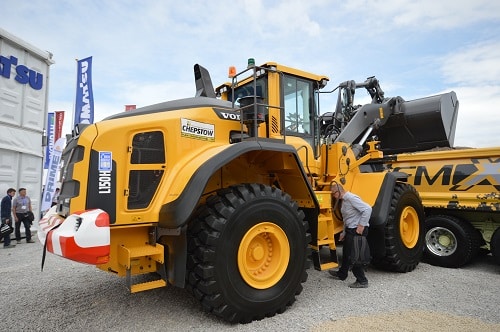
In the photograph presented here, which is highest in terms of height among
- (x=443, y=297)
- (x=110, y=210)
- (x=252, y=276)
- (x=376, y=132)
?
(x=376, y=132)

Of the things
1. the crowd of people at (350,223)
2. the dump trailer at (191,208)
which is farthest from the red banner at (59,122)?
the dump trailer at (191,208)

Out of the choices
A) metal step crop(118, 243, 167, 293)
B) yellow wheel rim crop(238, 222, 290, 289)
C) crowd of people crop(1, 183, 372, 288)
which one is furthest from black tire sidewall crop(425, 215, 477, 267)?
metal step crop(118, 243, 167, 293)

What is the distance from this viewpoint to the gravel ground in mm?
3285

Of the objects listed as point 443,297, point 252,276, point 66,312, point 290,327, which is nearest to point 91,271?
point 66,312

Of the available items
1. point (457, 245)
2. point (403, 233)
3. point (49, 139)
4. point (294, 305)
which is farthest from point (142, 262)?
point (49, 139)

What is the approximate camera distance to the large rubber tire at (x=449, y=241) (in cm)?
583

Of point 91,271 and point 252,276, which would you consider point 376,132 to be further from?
point 91,271

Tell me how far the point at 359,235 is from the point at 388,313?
4.17ft

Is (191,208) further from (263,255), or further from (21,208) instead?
(21,208)

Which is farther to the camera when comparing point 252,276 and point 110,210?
point 252,276

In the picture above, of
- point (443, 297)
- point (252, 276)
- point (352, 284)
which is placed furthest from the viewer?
point (352, 284)

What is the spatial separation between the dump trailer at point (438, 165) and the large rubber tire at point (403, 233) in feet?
2.29

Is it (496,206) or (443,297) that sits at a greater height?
(496,206)

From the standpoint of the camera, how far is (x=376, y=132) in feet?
22.9
